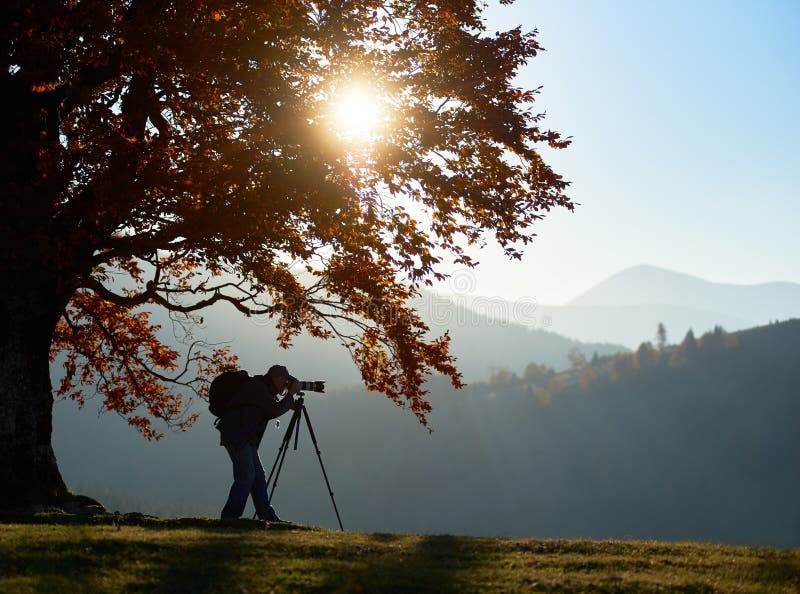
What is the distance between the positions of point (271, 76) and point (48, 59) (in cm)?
362

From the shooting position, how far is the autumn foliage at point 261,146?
12234 millimetres

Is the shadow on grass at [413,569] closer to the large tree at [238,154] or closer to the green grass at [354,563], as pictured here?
the green grass at [354,563]

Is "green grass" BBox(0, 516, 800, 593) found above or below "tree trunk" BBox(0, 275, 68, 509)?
below

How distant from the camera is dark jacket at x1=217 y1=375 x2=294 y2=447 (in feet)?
39.6

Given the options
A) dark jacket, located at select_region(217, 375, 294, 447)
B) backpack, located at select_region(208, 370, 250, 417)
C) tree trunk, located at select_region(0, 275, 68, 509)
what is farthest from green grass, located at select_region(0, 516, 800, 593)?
tree trunk, located at select_region(0, 275, 68, 509)

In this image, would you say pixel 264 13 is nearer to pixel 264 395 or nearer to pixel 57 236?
pixel 57 236

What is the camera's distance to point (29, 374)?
13758 millimetres

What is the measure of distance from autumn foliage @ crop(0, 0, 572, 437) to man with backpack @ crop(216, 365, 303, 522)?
2.70 m

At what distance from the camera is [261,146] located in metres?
13.0

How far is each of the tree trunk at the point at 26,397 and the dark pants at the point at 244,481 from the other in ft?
12.7

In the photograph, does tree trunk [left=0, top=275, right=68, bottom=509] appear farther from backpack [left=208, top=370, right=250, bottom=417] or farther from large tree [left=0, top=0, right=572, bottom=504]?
backpack [left=208, top=370, right=250, bottom=417]

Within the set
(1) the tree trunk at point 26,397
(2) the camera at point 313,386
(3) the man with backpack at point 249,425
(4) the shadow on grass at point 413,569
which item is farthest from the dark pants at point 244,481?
(1) the tree trunk at point 26,397

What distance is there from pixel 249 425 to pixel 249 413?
200 millimetres

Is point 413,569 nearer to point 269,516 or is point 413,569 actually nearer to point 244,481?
point 244,481
